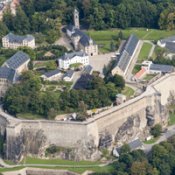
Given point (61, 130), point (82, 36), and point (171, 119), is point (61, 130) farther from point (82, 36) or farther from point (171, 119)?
point (82, 36)

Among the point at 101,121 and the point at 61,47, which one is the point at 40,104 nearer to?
the point at 101,121

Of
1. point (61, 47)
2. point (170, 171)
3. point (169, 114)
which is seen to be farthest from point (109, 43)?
point (170, 171)

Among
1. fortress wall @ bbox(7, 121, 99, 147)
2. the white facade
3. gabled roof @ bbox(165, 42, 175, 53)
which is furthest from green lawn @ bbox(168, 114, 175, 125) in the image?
gabled roof @ bbox(165, 42, 175, 53)

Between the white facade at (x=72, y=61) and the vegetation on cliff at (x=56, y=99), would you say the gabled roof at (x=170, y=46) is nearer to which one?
the white facade at (x=72, y=61)

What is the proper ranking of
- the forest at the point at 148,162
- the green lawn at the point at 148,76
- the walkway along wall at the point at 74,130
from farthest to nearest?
1. the green lawn at the point at 148,76
2. the walkway along wall at the point at 74,130
3. the forest at the point at 148,162

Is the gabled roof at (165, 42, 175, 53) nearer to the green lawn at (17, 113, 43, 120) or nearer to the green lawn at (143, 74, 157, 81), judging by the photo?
the green lawn at (143, 74, 157, 81)

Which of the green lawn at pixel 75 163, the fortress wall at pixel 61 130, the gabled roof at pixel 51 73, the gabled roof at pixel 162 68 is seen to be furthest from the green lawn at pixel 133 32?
the green lawn at pixel 75 163
